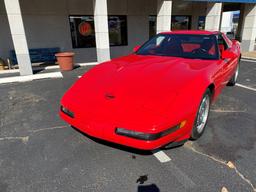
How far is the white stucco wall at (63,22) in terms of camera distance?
367 inches

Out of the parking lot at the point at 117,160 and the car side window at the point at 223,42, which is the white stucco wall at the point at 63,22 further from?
the car side window at the point at 223,42

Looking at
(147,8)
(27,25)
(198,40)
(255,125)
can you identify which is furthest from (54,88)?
(147,8)

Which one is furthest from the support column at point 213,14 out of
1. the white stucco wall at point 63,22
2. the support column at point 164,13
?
the white stucco wall at point 63,22

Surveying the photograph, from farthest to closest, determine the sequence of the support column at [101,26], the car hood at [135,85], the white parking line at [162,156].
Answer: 1. the support column at [101,26]
2. the white parking line at [162,156]
3. the car hood at [135,85]

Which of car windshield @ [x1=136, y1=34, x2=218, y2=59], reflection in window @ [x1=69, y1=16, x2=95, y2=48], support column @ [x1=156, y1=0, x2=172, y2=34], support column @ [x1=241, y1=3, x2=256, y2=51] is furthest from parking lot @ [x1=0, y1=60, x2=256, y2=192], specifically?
support column @ [x1=241, y1=3, x2=256, y2=51]

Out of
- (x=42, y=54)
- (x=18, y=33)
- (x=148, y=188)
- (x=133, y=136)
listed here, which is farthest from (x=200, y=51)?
(x=42, y=54)

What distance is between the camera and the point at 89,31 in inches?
428

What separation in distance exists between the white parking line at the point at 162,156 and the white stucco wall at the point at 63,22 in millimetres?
9073

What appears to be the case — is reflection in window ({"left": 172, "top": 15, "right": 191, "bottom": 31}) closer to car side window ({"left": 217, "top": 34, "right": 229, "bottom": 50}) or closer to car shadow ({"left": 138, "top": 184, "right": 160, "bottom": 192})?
car side window ({"left": 217, "top": 34, "right": 229, "bottom": 50})

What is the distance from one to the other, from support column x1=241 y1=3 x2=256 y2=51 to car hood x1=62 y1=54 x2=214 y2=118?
Result: 11.5 m

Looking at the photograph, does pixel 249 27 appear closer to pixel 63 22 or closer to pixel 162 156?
pixel 63 22

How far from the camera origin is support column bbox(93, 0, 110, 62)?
7.83m

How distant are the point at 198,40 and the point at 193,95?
5.72ft

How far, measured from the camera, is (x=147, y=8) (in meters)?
11.6
